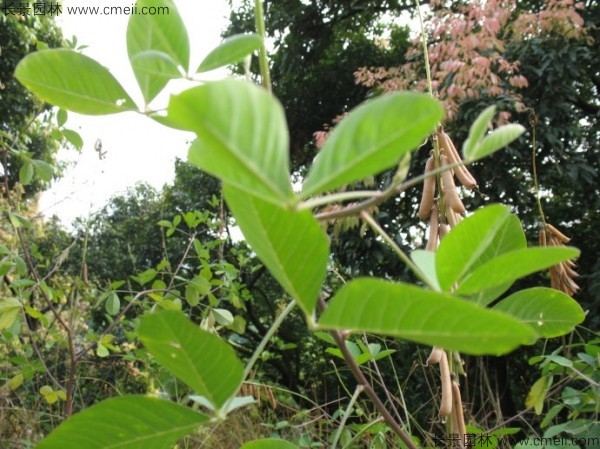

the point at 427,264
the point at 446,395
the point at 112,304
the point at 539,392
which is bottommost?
the point at 539,392

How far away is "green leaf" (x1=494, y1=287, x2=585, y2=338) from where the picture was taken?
0.90ft

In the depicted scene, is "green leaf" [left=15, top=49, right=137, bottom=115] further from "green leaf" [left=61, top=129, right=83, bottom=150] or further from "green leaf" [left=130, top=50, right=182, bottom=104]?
"green leaf" [left=61, top=129, right=83, bottom=150]

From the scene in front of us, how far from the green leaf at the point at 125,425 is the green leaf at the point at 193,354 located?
0.01 metres

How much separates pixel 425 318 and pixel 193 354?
77 mm

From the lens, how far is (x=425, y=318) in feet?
0.44

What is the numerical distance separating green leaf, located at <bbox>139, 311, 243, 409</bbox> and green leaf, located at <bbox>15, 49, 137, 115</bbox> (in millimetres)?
98

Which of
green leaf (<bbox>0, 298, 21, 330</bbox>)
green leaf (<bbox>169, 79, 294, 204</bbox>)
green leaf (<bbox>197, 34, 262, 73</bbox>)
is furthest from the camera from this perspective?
green leaf (<bbox>0, 298, 21, 330</bbox>)

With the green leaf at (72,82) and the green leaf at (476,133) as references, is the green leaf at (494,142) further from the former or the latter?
the green leaf at (72,82)

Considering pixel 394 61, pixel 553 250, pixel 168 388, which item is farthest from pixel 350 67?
pixel 553 250

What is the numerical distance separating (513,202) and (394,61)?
5.59ft

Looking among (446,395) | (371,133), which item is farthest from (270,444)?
(371,133)

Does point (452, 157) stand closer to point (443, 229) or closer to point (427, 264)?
point (443, 229)

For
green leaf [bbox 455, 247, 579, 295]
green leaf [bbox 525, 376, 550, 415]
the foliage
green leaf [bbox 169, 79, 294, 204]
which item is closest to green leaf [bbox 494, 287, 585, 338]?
the foliage

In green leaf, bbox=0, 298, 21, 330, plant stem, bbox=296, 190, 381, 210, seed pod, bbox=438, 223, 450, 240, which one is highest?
plant stem, bbox=296, 190, 381, 210
